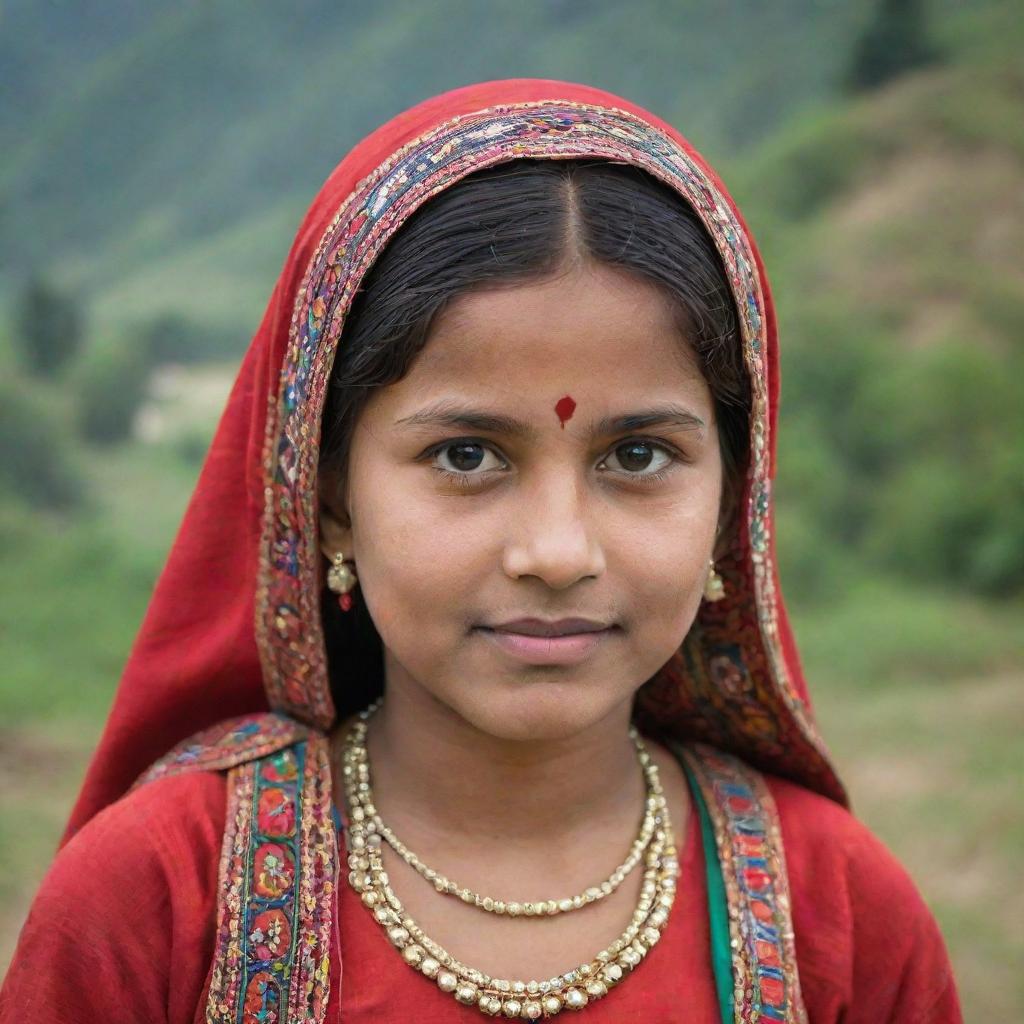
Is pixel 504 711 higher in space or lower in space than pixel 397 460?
lower

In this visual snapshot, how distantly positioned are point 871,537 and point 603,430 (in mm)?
5139

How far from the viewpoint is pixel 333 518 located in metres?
1.86

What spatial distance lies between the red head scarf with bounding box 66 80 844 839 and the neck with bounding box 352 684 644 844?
143mm

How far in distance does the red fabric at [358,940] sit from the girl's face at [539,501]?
0.36 meters

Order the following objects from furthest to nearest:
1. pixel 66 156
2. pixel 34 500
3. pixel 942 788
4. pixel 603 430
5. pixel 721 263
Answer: pixel 66 156
pixel 34 500
pixel 942 788
pixel 721 263
pixel 603 430

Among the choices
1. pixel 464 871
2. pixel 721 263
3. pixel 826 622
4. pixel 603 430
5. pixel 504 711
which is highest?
pixel 826 622

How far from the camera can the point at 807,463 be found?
21.3ft

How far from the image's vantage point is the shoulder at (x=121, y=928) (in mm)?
1597

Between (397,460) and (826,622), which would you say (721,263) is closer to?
(397,460)

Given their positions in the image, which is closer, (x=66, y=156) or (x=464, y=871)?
(x=464, y=871)

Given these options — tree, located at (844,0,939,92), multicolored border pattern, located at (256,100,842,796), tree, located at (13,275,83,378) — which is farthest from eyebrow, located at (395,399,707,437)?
tree, located at (844,0,939,92)

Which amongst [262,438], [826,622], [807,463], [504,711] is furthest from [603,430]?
[807,463]

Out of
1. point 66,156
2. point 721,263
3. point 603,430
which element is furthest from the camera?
point 66,156

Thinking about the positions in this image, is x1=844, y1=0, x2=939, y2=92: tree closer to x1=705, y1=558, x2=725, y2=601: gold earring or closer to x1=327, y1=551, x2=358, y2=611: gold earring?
x1=705, y1=558, x2=725, y2=601: gold earring
